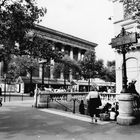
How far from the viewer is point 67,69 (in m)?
48.4

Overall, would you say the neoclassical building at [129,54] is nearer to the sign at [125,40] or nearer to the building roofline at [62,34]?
the sign at [125,40]

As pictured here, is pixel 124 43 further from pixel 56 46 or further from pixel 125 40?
pixel 56 46

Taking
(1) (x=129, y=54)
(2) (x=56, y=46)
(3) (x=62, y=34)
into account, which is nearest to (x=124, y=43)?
(1) (x=129, y=54)

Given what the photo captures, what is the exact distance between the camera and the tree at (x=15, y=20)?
11508mm

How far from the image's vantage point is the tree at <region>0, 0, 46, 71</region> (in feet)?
37.8

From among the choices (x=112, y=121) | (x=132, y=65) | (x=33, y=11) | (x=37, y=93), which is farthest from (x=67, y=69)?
(x=112, y=121)

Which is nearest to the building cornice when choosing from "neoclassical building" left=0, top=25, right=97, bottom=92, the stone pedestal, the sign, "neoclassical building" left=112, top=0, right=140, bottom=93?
"neoclassical building" left=0, top=25, right=97, bottom=92

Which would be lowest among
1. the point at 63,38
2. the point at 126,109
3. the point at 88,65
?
the point at 126,109

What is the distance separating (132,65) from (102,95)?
521 cm

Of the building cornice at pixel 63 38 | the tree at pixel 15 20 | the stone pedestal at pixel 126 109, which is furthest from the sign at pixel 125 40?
the building cornice at pixel 63 38

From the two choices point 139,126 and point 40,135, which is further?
point 139,126

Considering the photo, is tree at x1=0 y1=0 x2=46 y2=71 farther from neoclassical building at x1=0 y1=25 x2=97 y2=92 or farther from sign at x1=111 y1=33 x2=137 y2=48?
neoclassical building at x1=0 y1=25 x2=97 y2=92

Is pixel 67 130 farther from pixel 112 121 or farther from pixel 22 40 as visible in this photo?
pixel 22 40

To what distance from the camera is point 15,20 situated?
11758 millimetres
